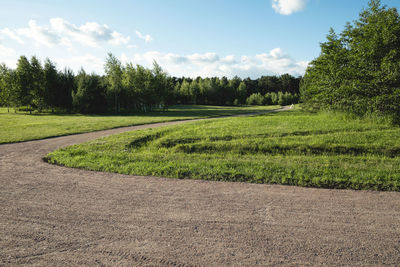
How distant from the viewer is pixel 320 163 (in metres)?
8.78

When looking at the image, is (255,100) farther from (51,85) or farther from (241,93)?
(51,85)

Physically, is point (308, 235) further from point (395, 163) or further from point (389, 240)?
point (395, 163)

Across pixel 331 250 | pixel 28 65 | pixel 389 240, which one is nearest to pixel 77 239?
pixel 331 250

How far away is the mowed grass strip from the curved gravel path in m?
0.80

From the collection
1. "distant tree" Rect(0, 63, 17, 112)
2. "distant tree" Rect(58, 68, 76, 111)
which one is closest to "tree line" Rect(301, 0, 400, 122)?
"distant tree" Rect(58, 68, 76, 111)

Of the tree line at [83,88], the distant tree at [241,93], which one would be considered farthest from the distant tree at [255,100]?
the tree line at [83,88]

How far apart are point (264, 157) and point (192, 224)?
6.27 meters

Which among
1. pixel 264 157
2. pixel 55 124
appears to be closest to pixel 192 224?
pixel 264 157

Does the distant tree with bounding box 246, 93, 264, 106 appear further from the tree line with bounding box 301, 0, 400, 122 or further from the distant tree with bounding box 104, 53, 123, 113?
the tree line with bounding box 301, 0, 400, 122

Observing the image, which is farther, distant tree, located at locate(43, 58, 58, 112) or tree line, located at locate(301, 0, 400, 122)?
distant tree, located at locate(43, 58, 58, 112)

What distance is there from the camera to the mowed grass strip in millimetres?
7289

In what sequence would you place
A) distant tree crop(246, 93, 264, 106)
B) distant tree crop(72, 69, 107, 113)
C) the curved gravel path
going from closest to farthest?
1. the curved gravel path
2. distant tree crop(72, 69, 107, 113)
3. distant tree crop(246, 93, 264, 106)

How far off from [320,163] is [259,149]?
10.3 ft

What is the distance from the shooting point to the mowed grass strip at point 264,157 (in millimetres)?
7289
